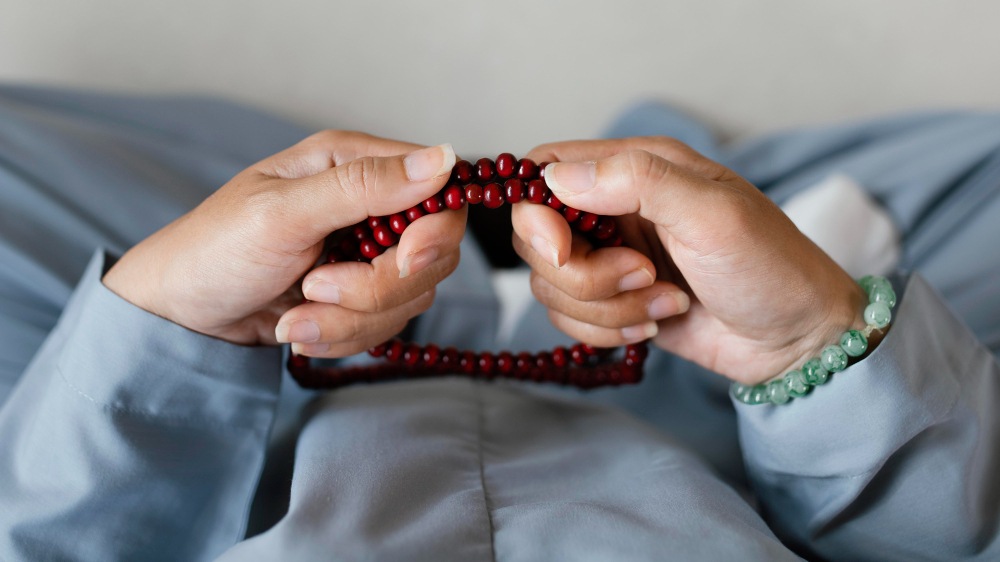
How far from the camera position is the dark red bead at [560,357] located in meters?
0.78

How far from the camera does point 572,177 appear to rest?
0.56 meters

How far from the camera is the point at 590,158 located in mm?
644

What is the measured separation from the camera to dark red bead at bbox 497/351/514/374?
0.78m

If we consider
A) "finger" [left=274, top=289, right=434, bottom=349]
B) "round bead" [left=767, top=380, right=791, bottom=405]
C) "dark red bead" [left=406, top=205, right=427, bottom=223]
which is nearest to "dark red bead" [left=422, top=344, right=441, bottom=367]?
"finger" [left=274, top=289, right=434, bottom=349]

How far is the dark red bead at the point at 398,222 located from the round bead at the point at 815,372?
1.15ft

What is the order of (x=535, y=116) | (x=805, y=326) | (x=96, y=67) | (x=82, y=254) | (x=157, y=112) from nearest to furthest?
1. (x=805, y=326)
2. (x=82, y=254)
3. (x=157, y=112)
4. (x=96, y=67)
5. (x=535, y=116)

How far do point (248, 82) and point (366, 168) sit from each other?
2.59ft

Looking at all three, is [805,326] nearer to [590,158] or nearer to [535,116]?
[590,158]

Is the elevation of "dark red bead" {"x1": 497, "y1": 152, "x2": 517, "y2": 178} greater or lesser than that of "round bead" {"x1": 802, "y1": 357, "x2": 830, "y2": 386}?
greater

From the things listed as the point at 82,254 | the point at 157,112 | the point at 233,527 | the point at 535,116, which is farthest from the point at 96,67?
the point at 233,527

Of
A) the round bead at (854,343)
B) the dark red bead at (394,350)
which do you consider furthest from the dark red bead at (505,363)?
the round bead at (854,343)

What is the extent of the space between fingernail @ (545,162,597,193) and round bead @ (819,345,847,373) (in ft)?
0.80

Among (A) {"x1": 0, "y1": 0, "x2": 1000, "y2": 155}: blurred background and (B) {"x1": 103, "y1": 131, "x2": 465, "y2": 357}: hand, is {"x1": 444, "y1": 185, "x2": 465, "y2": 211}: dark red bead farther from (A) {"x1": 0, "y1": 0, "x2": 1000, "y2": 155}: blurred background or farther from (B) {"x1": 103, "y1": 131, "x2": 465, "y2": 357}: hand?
(A) {"x1": 0, "y1": 0, "x2": 1000, "y2": 155}: blurred background

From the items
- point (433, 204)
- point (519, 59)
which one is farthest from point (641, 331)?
point (519, 59)
